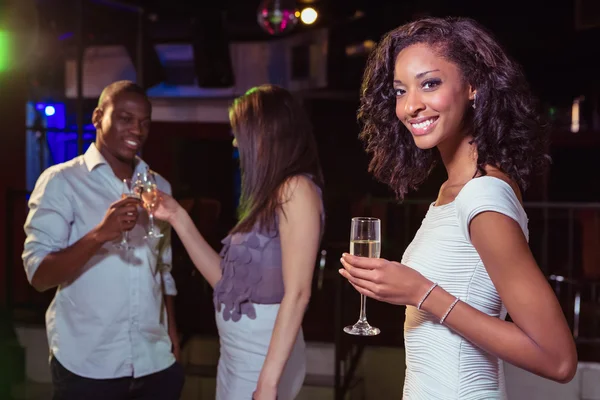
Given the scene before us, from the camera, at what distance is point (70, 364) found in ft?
8.20

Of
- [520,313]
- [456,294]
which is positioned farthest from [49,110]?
[520,313]

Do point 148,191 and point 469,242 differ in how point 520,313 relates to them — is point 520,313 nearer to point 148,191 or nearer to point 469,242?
point 469,242

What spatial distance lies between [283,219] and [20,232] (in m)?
4.23

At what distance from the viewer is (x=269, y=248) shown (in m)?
2.36

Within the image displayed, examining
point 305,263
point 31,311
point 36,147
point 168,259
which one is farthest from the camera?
point 36,147

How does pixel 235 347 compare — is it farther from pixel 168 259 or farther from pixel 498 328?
pixel 498 328

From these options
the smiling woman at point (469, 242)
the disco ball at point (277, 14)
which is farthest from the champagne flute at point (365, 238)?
the disco ball at point (277, 14)

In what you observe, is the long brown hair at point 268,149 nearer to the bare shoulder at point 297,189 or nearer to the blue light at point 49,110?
the bare shoulder at point 297,189

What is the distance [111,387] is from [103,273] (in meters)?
0.41

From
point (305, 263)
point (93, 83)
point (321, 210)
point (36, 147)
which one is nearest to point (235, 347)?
point (305, 263)

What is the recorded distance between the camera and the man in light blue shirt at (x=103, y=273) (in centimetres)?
247

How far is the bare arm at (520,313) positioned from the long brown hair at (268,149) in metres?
1.07

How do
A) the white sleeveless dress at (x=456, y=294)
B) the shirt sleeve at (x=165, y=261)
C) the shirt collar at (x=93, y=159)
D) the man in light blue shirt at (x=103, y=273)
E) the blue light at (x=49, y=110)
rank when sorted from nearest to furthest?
the white sleeveless dress at (x=456, y=294) → the man in light blue shirt at (x=103, y=273) → the shirt collar at (x=93, y=159) → the shirt sleeve at (x=165, y=261) → the blue light at (x=49, y=110)

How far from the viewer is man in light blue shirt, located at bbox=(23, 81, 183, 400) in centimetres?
247
